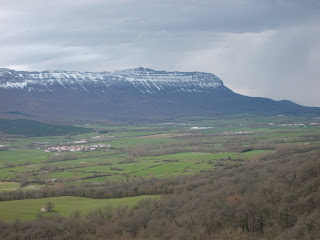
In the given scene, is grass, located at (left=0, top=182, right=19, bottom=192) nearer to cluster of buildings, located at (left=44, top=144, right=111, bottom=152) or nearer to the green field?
the green field

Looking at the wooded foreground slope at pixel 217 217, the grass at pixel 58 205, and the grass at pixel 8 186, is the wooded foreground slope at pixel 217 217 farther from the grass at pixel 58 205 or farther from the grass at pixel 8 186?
the grass at pixel 8 186

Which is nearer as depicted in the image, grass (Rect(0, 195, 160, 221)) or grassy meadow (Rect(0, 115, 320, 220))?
grass (Rect(0, 195, 160, 221))

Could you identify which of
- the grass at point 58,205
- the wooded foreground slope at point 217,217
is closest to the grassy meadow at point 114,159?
the grass at point 58,205

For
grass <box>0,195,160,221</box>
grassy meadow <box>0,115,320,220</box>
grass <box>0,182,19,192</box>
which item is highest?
grassy meadow <box>0,115,320,220</box>

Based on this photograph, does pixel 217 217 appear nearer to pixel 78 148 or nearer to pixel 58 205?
pixel 58 205

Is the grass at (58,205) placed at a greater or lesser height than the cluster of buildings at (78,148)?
lesser

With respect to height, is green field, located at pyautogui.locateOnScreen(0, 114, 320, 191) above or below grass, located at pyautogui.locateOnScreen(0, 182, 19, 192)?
above

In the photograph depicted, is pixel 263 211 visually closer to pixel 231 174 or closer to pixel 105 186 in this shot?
pixel 231 174

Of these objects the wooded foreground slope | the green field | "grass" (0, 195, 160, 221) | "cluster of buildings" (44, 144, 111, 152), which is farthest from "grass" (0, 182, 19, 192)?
"cluster of buildings" (44, 144, 111, 152)
